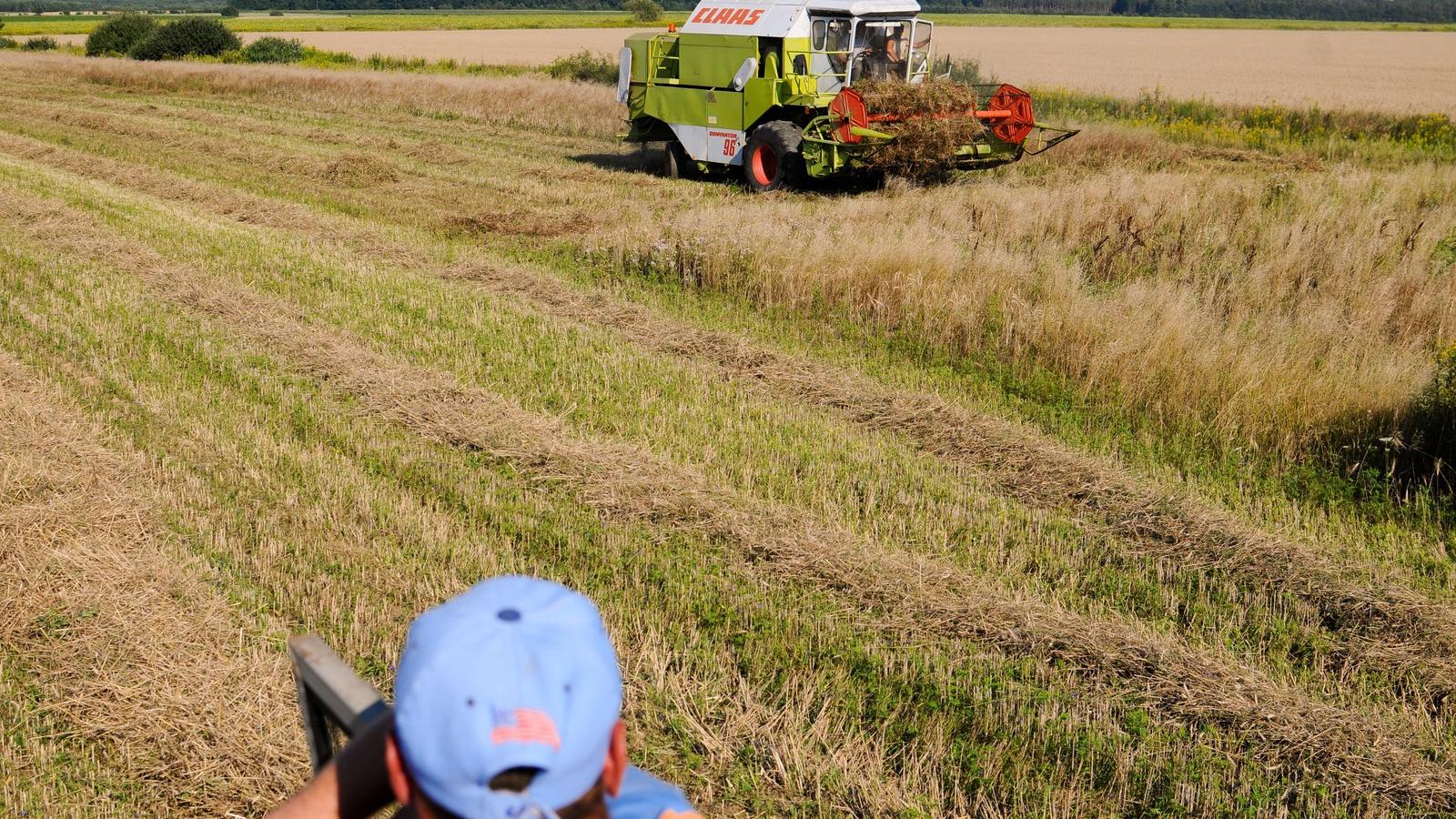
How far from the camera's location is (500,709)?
1.15m

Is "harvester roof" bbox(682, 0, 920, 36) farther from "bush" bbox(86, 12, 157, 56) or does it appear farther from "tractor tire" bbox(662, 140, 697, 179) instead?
"bush" bbox(86, 12, 157, 56)

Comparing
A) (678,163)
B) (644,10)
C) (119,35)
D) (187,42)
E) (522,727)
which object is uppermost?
(644,10)

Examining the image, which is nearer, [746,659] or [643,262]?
[746,659]

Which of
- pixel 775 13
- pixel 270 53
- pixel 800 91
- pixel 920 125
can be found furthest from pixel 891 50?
pixel 270 53

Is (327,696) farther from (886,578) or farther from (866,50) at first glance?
(866,50)

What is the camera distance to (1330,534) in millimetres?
5211

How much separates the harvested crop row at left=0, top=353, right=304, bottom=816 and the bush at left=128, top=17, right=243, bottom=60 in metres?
39.3

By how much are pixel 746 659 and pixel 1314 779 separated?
1842mm

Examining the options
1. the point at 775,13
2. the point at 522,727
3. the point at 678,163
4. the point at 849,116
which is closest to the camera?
the point at 522,727

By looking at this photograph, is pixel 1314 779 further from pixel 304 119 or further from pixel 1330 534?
pixel 304 119

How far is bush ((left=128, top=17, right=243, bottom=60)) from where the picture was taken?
129 feet

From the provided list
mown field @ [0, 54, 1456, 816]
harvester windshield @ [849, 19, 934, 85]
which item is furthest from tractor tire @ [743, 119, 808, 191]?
mown field @ [0, 54, 1456, 816]

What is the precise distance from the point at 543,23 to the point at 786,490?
81.5 meters

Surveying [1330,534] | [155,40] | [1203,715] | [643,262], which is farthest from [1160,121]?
[155,40]
